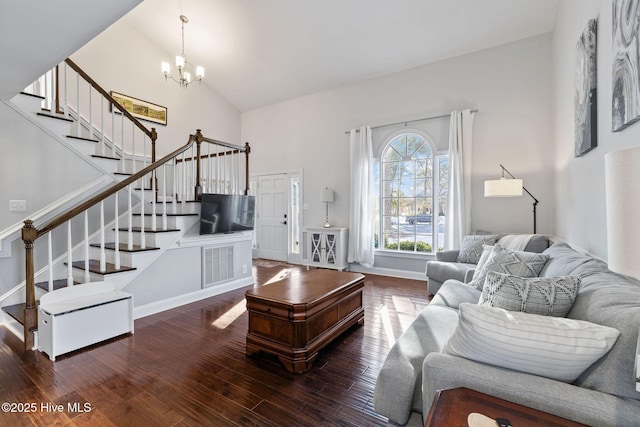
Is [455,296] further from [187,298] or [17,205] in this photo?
[17,205]

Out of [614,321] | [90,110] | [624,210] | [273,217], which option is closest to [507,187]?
[614,321]

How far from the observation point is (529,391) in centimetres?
95

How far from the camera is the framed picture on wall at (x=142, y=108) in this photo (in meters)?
5.15

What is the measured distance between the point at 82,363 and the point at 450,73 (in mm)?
5712

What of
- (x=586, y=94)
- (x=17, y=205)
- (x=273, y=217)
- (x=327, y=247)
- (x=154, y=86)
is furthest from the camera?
(x=273, y=217)

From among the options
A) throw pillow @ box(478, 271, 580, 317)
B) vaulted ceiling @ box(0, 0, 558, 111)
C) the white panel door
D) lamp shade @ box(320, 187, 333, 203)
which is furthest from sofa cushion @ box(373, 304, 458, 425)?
the white panel door

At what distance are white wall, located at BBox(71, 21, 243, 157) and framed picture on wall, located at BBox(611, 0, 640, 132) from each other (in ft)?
20.8

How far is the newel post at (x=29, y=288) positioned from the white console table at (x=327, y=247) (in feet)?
12.9

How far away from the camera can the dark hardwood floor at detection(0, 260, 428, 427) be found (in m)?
1.69

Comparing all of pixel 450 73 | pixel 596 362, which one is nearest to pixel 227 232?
pixel 596 362

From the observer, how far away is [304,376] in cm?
210

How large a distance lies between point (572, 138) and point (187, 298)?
461 cm

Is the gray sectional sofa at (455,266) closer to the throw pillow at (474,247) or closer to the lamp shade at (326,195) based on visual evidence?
the throw pillow at (474,247)

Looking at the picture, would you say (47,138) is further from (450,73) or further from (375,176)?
(450,73)
